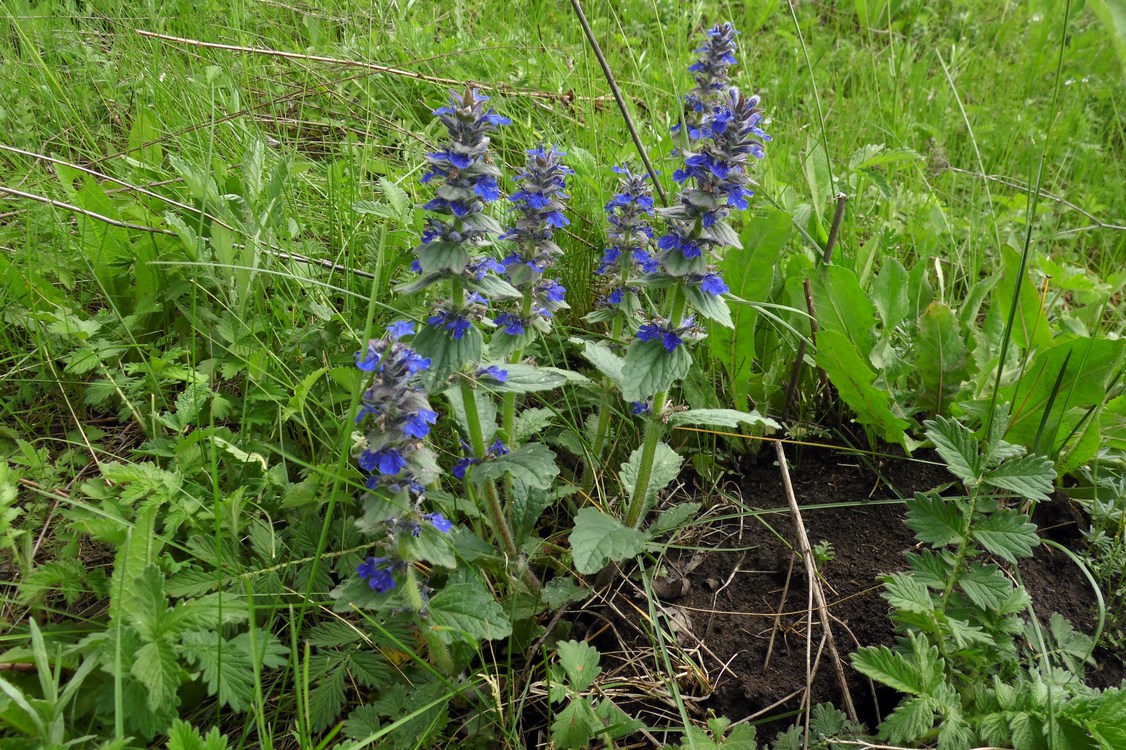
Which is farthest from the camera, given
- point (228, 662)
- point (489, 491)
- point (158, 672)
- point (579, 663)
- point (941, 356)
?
point (941, 356)

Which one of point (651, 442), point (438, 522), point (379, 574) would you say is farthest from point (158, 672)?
point (651, 442)

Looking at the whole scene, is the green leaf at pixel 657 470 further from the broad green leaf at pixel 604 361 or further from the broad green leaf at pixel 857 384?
the broad green leaf at pixel 857 384

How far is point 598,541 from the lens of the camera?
6.06 feet

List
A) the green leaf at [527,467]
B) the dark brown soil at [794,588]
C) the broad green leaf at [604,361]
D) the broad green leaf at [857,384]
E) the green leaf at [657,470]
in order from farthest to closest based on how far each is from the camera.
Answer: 1. the broad green leaf at [857,384]
2. the green leaf at [657,470]
3. the broad green leaf at [604,361]
4. the dark brown soil at [794,588]
5. the green leaf at [527,467]

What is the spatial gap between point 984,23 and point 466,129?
18.3 feet

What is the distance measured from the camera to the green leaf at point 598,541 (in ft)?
5.84

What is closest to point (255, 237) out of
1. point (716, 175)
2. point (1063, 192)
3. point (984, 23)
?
point (716, 175)

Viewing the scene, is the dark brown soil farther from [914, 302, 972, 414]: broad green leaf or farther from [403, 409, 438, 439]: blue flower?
[403, 409, 438, 439]: blue flower

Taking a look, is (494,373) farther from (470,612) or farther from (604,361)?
(470,612)

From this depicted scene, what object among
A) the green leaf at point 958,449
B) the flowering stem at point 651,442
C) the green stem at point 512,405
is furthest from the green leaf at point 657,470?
the green leaf at point 958,449

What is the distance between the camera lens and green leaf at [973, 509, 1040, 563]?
1.75 m

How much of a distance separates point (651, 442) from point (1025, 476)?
2.99 feet

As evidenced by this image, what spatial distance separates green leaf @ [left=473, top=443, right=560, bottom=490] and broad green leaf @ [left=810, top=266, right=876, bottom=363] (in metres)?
1.20

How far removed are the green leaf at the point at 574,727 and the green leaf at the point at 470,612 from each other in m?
0.23
